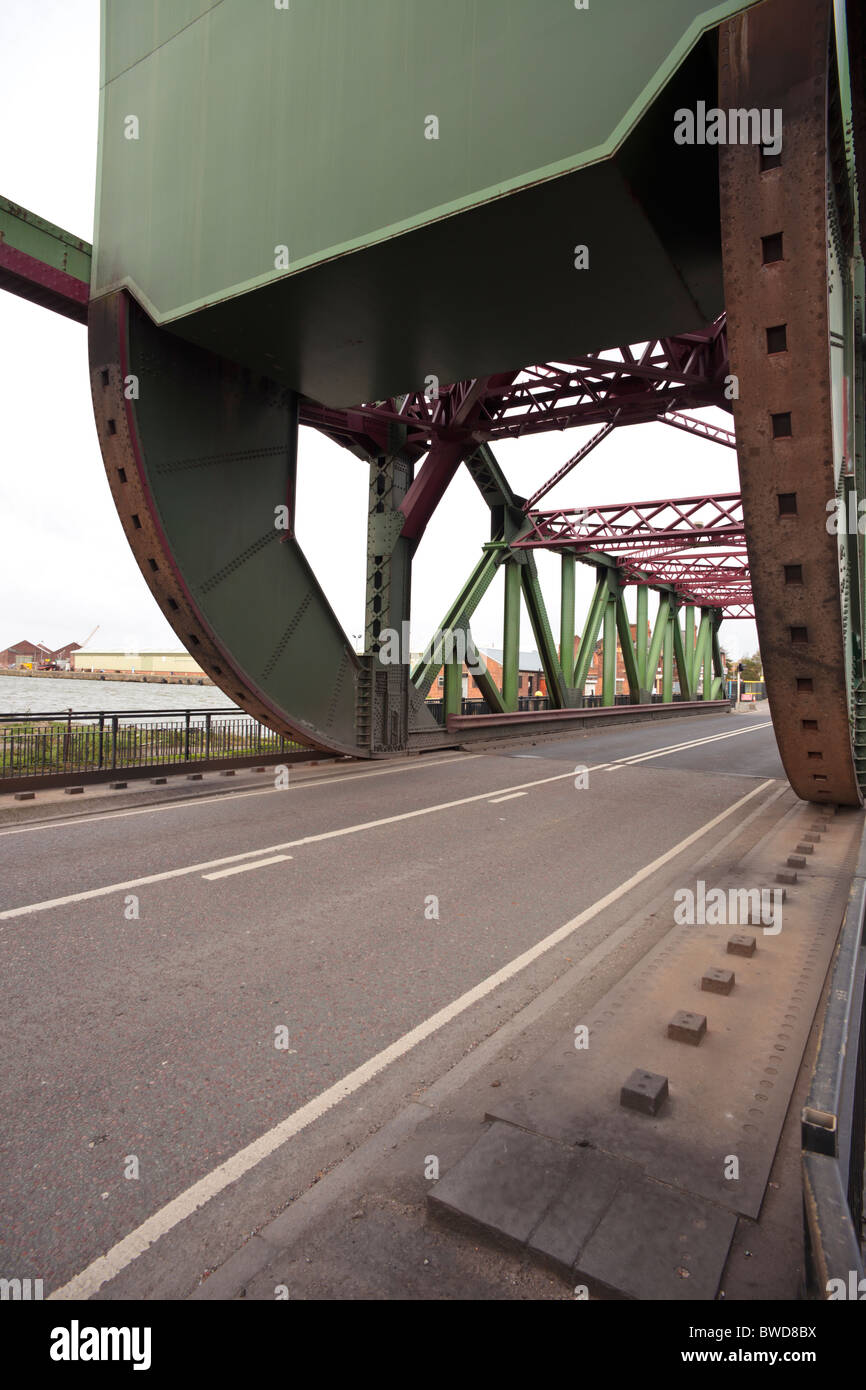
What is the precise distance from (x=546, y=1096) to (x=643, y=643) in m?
32.6

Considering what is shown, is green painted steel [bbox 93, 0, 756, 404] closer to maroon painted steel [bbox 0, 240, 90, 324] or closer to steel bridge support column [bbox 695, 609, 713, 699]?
maroon painted steel [bbox 0, 240, 90, 324]

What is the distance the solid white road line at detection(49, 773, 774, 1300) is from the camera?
7.63ft

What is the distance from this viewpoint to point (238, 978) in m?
4.49

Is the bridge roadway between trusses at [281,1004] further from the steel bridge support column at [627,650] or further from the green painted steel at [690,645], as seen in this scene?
the green painted steel at [690,645]

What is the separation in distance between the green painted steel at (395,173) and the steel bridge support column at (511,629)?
1127cm

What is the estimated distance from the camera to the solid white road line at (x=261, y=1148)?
91.5 inches

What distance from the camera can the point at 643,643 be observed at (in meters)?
33.9

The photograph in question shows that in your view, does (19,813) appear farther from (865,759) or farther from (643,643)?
(643,643)

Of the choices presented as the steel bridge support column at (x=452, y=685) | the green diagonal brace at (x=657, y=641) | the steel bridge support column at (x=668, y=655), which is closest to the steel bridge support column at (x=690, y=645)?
the steel bridge support column at (x=668, y=655)

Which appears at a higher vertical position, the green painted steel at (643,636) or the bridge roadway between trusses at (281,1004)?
the green painted steel at (643,636)

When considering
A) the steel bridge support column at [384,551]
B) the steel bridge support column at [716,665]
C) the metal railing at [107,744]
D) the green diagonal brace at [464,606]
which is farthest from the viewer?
the steel bridge support column at [716,665]

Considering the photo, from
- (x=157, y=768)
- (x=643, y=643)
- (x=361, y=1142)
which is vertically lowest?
(x=361, y=1142)

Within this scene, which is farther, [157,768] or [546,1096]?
[157,768]

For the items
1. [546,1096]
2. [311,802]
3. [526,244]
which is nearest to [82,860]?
[311,802]
